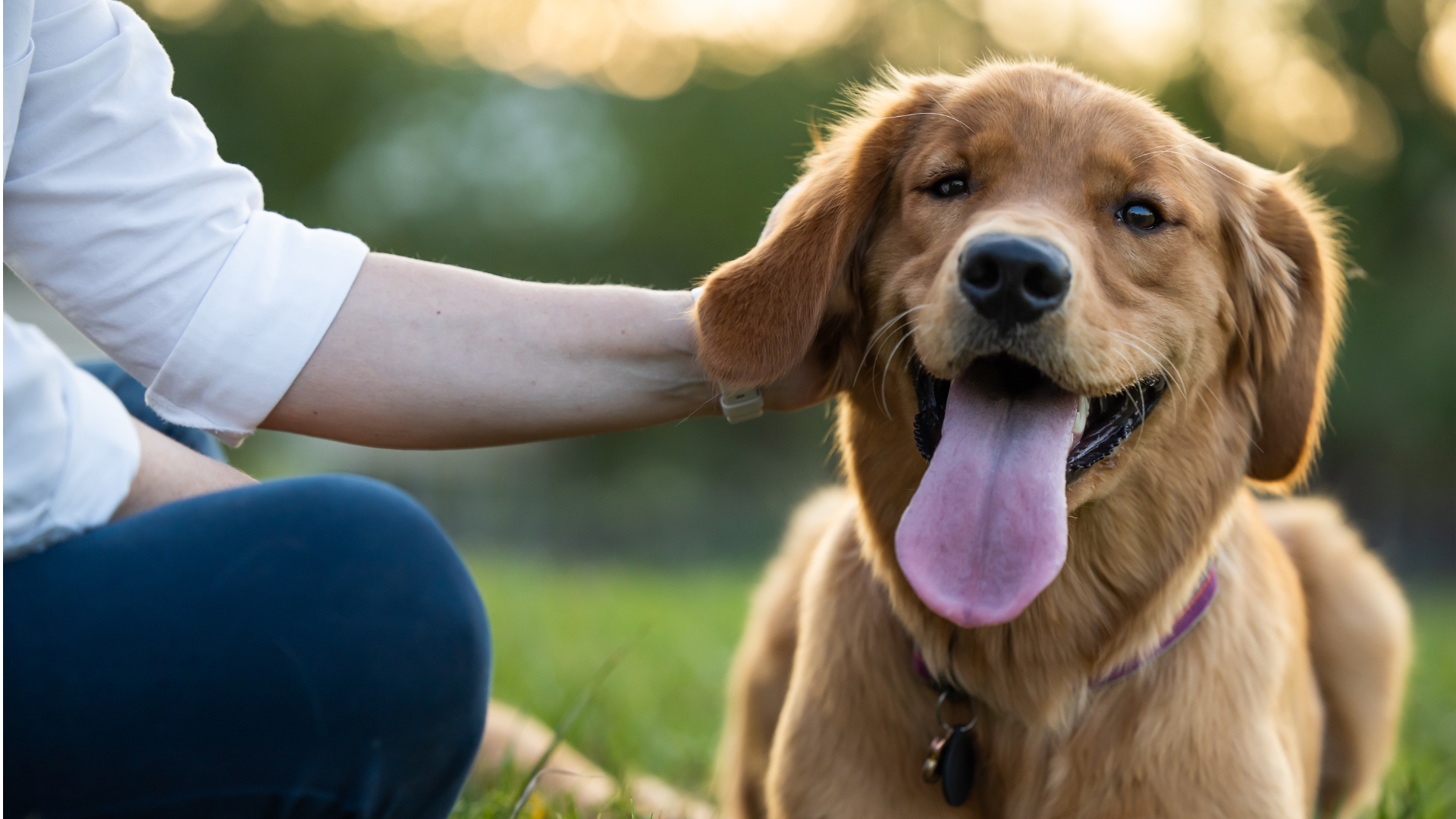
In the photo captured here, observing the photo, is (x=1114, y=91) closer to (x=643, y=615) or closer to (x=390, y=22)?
(x=643, y=615)

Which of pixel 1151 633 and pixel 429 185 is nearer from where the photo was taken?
pixel 1151 633

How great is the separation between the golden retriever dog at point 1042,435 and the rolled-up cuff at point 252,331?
0.73 m

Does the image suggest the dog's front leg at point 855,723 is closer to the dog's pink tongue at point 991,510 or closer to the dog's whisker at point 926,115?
the dog's pink tongue at point 991,510

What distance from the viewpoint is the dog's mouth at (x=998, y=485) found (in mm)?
1963

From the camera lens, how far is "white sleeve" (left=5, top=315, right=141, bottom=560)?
4.32ft

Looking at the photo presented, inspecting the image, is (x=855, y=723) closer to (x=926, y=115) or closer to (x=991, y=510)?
(x=991, y=510)

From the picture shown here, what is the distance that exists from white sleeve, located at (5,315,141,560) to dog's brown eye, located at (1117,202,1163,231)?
1.80 m

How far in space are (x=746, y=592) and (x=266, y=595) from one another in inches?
273

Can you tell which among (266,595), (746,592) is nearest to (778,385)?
(266,595)

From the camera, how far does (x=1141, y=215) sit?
2201 millimetres

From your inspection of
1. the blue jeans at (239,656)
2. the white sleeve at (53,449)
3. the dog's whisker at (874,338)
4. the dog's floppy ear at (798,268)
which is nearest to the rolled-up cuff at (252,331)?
the white sleeve at (53,449)

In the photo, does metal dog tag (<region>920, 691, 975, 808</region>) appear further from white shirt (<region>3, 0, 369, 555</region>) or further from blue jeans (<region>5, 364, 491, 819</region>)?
white shirt (<region>3, 0, 369, 555</region>)

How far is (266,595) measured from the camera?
1424 mm

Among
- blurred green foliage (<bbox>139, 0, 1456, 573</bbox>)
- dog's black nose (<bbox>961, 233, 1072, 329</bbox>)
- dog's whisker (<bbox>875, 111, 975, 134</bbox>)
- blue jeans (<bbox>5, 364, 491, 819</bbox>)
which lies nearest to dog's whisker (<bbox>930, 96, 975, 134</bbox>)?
dog's whisker (<bbox>875, 111, 975, 134</bbox>)
